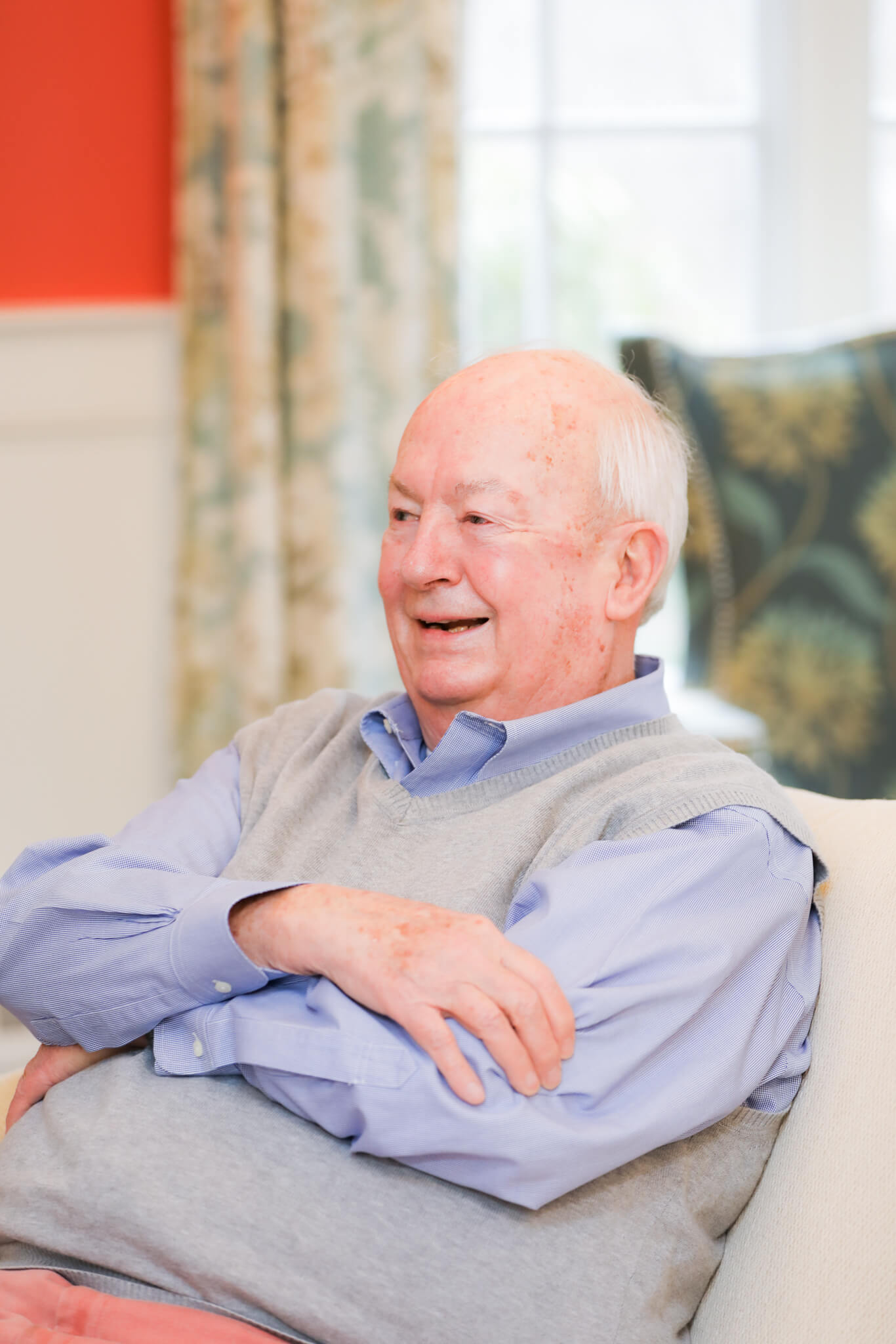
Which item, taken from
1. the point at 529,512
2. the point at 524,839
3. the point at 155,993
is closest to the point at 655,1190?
Result: the point at 524,839

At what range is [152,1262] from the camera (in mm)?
896

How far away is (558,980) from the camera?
0.87m

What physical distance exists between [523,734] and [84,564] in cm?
194

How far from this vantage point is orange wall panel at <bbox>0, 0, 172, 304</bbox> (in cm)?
272

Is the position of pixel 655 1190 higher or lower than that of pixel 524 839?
lower

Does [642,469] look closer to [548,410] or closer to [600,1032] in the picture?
[548,410]

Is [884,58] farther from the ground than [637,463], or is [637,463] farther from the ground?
[884,58]

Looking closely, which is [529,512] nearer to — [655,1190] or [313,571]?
[655,1190]

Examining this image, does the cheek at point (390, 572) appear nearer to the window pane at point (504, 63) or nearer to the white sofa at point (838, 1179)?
the white sofa at point (838, 1179)

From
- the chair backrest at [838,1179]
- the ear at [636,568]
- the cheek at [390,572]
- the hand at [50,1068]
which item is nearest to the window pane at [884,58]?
the ear at [636,568]

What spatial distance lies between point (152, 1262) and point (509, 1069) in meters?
0.32

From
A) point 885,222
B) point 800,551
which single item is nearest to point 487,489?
point 800,551

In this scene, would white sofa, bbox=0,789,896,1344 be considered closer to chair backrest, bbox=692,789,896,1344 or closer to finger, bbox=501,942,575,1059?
chair backrest, bbox=692,789,896,1344

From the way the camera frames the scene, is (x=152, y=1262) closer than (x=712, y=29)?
Yes
